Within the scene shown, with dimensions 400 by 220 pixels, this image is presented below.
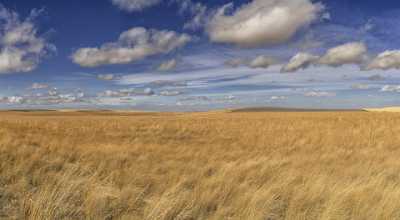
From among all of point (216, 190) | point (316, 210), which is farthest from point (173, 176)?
point (316, 210)

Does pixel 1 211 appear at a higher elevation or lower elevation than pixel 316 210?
higher

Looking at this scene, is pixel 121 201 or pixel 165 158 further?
pixel 165 158

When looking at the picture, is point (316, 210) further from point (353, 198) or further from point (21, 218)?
point (21, 218)

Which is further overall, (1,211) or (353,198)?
(353,198)

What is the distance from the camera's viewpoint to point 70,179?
21.0ft

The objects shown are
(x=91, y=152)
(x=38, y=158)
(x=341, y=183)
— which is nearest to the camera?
(x=341, y=183)

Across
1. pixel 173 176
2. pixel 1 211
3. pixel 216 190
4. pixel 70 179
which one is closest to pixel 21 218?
pixel 1 211

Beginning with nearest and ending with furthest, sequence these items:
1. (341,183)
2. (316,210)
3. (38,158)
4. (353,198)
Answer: (316,210)
(353,198)
(341,183)
(38,158)

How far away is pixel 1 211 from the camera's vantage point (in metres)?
4.55

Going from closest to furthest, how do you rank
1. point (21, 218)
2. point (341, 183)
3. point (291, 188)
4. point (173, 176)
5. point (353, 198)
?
point (21, 218), point (353, 198), point (291, 188), point (341, 183), point (173, 176)

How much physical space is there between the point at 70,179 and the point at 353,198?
16.7ft

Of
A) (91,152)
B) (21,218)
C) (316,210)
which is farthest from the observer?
(91,152)

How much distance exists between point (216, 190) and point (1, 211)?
10.6ft

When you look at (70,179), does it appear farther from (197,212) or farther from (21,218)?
(197,212)
